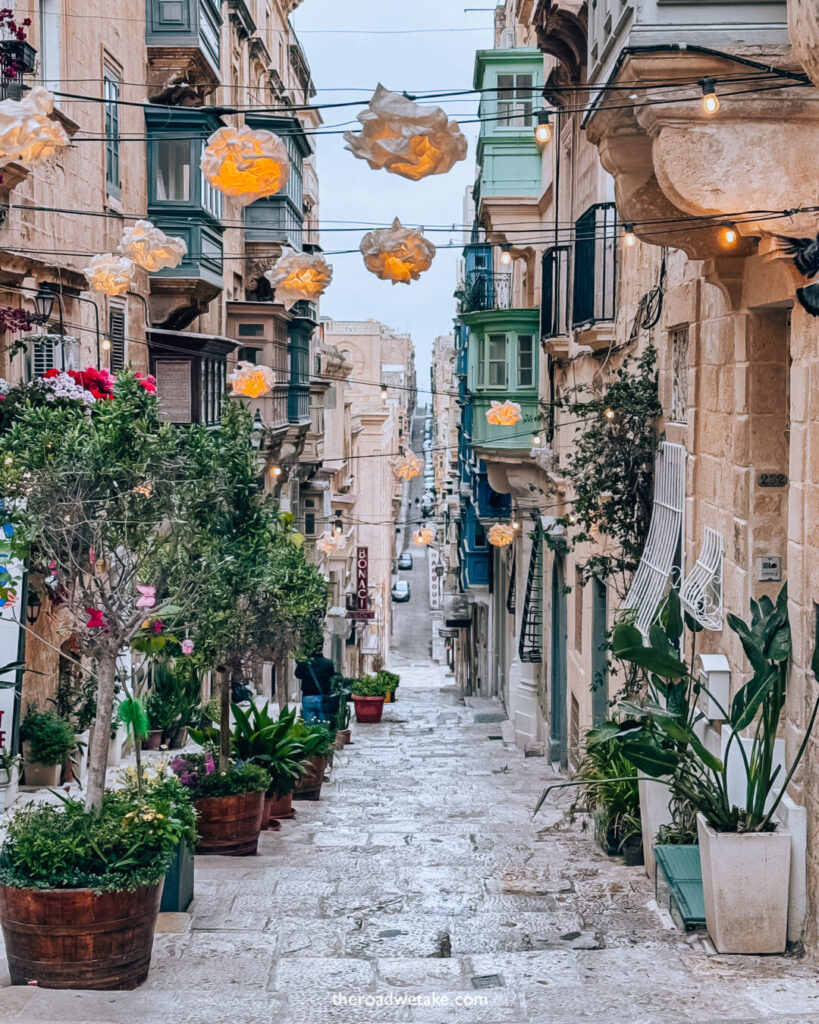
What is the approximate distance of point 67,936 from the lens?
266 inches

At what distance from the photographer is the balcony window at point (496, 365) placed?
22234mm

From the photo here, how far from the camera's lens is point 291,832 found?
1215cm

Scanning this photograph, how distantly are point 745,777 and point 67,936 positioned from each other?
3972 mm

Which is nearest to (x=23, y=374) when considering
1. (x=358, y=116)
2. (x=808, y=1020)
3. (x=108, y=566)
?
(x=108, y=566)

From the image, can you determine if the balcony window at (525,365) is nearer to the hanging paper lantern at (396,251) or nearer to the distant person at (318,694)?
the distant person at (318,694)

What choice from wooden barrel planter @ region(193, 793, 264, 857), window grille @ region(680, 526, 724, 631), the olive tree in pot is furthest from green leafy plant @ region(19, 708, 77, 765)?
the olive tree in pot

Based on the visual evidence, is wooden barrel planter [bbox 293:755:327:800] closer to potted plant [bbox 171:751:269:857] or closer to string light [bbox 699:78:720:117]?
potted plant [bbox 171:751:269:857]

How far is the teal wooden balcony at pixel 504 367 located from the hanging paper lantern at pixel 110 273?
37.9 ft

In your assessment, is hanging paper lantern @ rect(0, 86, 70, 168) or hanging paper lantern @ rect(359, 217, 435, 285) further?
hanging paper lantern @ rect(359, 217, 435, 285)

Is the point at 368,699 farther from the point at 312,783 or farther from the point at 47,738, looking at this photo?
the point at 47,738

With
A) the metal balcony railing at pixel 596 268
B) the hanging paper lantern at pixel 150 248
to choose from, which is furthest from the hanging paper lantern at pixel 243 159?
the metal balcony railing at pixel 596 268

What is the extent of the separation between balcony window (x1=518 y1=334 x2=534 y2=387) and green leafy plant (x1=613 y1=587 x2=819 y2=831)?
14.7m

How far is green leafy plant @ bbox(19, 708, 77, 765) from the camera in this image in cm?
1384

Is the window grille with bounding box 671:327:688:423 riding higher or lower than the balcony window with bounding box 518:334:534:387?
lower
